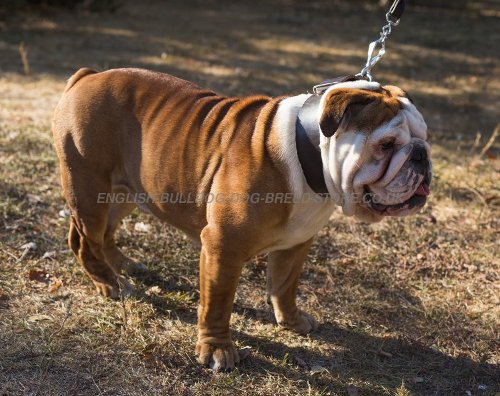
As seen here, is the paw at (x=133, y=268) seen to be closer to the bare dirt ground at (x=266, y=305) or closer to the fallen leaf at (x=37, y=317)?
the bare dirt ground at (x=266, y=305)

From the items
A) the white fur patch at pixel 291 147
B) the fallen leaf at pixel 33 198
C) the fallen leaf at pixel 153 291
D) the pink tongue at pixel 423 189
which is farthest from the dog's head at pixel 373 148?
the fallen leaf at pixel 33 198

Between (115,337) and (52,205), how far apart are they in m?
1.68

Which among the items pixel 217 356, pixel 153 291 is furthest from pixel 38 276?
pixel 217 356

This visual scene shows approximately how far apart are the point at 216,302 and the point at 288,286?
579mm

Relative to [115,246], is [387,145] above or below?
above

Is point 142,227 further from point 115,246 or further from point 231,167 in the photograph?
point 231,167

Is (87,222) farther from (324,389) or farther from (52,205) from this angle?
(324,389)

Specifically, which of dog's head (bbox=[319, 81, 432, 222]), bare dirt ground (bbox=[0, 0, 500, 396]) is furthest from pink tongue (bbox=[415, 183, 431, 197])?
bare dirt ground (bbox=[0, 0, 500, 396])

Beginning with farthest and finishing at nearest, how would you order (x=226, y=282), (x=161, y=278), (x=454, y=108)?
(x=454, y=108), (x=161, y=278), (x=226, y=282)

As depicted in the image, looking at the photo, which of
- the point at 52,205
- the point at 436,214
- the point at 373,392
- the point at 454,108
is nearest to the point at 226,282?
the point at 373,392

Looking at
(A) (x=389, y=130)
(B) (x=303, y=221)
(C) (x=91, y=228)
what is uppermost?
(A) (x=389, y=130)

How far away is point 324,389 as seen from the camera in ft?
10.8

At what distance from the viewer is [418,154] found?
2852 millimetres

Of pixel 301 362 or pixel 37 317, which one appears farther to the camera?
pixel 37 317
